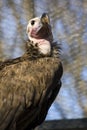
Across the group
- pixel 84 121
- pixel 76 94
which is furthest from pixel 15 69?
pixel 76 94

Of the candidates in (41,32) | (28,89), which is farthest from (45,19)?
(28,89)

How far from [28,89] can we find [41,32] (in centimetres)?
105

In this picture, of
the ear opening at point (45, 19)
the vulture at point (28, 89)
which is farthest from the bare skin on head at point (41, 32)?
the vulture at point (28, 89)

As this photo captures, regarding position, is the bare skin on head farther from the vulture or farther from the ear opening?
the vulture

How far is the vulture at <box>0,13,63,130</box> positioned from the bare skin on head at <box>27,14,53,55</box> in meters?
0.33

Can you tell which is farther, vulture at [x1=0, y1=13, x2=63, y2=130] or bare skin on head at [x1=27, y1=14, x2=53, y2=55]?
bare skin on head at [x1=27, y1=14, x2=53, y2=55]

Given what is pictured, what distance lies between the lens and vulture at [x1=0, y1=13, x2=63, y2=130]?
7496 millimetres

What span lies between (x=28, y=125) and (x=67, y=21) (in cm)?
648

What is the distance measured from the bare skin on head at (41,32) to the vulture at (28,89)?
33 centimetres

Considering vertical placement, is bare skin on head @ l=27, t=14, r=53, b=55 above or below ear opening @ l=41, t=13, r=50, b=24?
below

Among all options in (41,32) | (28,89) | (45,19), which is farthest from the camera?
(41,32)

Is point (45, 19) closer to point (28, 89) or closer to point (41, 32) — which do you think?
point (41, 32)

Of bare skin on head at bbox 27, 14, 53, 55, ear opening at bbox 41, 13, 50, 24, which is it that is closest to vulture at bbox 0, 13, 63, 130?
bare skin on head at bbox 27, 14, 53, 55

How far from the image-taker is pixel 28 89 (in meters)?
7.55
